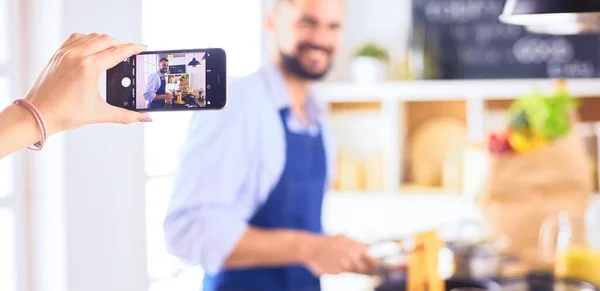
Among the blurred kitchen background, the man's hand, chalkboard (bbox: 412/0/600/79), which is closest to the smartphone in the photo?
the blurred kitchen background

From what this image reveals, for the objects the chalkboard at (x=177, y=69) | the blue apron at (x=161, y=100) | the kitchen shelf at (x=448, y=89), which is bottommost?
the blue apron at (x=161, y=100)

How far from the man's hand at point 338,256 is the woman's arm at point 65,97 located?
2.45 ft

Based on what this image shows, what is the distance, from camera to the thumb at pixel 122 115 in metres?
0.62

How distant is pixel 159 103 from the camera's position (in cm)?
69

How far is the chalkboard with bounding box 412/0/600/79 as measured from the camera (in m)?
2.43

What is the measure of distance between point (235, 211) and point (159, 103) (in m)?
0.72

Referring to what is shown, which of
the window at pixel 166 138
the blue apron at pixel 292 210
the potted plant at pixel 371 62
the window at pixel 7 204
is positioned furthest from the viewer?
the potted plant at pixel 371 62

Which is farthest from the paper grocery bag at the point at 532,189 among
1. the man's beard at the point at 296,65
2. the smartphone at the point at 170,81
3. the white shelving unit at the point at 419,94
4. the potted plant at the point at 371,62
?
the smartphone at the point at 170,81

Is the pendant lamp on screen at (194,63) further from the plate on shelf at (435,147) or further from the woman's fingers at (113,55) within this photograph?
the plate on shelf at (435,147)

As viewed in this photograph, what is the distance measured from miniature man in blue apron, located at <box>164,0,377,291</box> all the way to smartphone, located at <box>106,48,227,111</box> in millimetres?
514

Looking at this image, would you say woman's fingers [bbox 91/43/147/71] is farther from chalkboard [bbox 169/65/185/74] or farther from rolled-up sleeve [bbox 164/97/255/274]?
rolled-up sleeve [bbox 164/97/255/274]

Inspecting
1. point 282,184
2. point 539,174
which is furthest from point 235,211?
point 539,174

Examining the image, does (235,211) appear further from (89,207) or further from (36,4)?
(36,4)

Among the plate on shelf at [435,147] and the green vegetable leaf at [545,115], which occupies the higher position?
the green vegetable leaf at [545,115]
